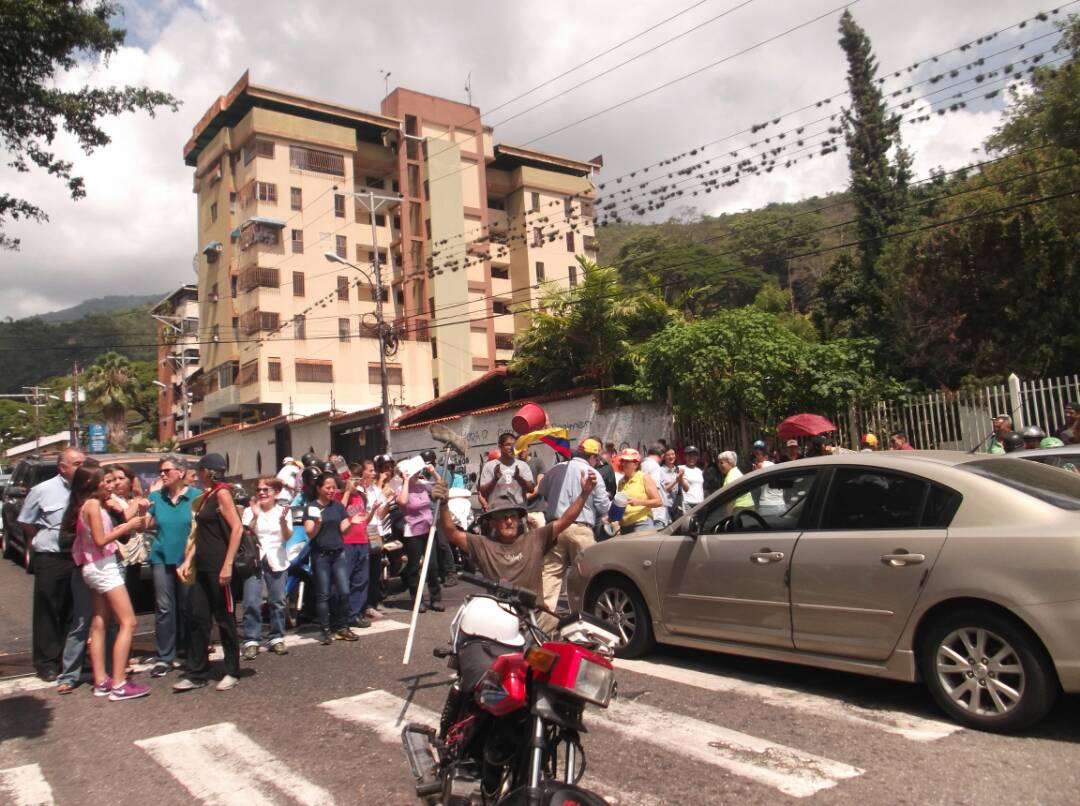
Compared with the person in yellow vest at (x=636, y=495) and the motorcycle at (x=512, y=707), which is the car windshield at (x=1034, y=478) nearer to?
the motorcycle at (x=512, y=707)

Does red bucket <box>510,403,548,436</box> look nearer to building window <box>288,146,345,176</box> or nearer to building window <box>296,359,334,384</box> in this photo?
building window <box>296,359,334,384</box>

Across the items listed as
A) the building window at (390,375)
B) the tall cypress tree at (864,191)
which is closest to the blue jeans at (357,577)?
the tall cypress tree at (864,191)

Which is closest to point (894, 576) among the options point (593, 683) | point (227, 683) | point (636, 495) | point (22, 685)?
point (593, 683)

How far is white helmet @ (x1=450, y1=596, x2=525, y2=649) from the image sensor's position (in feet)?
12.1

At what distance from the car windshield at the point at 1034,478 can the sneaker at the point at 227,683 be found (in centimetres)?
555

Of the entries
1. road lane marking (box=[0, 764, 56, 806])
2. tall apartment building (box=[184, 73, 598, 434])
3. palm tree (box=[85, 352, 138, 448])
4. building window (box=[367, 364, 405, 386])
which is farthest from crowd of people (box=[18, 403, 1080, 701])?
palm tree (box=[85, 352, 138, 448])

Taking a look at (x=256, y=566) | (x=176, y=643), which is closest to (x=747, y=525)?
→ (x=256, y=566)

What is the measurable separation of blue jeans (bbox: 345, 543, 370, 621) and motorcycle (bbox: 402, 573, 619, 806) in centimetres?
440

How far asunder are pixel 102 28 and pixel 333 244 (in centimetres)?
4005

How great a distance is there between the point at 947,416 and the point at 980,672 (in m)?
10.3

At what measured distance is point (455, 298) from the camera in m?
51.3

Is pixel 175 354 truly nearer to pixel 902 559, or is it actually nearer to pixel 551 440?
pixel 551 440

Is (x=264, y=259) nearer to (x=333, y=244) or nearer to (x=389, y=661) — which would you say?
(x=333, y=244)

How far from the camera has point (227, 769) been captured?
4.65 metres
